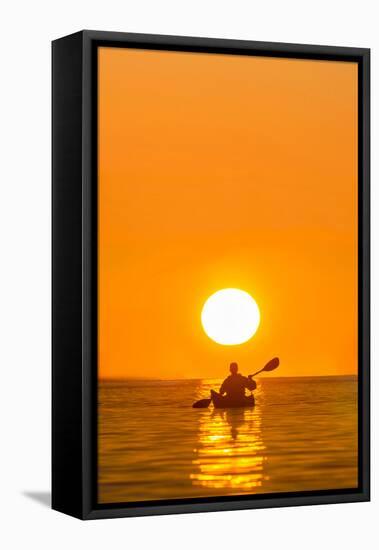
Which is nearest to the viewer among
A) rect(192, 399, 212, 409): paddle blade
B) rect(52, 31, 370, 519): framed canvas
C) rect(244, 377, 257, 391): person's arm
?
rect(52, 31, 370, 519): framed canvas

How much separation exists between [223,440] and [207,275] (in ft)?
3.62

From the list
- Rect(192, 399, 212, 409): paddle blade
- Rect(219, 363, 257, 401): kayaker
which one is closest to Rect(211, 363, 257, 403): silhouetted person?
Rect(219, 363, 257, 401): kayaker

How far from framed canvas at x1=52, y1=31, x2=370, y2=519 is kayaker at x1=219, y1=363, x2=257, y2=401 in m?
0.01

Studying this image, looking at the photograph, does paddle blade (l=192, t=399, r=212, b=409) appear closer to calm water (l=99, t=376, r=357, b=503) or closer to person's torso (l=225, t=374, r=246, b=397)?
calm water (l=99, t=376, r=357, b=503)

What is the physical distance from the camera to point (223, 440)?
11.4 metres

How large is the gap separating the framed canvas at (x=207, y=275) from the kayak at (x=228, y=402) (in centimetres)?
2

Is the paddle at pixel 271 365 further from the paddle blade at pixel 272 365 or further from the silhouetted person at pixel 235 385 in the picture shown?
the silhouetted person at pixel 235 385

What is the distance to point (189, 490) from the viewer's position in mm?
11180

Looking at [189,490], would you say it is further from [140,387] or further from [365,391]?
[365,391]

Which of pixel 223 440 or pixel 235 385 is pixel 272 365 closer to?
pixel 235 385

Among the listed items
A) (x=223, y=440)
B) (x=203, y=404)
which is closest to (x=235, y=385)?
(x=203, y=404)

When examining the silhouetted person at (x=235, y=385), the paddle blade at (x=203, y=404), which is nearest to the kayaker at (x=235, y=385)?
the silhouetted person at (x=235, y=385)

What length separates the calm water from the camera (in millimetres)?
11016

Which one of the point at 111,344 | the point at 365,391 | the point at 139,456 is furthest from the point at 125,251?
the point at 365,391
